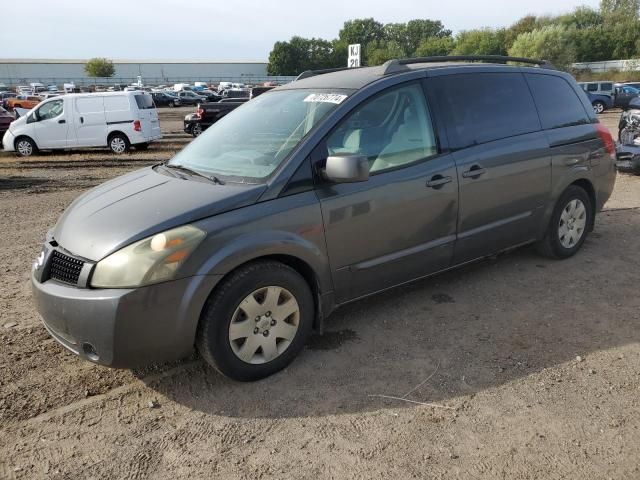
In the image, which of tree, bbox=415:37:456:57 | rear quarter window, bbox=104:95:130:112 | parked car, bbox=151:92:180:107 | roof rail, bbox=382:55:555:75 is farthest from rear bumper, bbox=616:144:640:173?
tree, bbox=415:37:456:57

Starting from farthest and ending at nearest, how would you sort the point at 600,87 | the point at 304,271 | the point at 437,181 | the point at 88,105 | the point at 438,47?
the point at 438,47
the point at 600,87
the point at 88,105
the point at 437,181
the point at 304,271

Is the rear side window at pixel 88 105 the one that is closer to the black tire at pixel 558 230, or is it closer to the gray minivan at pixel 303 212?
the gray minivan at pixel 303 212

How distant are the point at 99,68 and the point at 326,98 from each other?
10459 cm

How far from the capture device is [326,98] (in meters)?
3.61

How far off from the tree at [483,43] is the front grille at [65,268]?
91006mm

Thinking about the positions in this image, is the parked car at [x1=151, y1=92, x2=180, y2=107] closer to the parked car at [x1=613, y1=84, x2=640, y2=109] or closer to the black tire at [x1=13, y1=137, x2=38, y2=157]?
the black tire at [x1=13, y1=137, x2=38, y2=157]

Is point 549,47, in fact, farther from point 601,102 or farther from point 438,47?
point 438,47

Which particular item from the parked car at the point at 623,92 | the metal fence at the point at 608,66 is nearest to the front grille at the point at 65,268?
the parked car at the point at 623,92

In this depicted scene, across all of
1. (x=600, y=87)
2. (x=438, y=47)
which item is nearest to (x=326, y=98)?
Answer: (x=600, y=87)

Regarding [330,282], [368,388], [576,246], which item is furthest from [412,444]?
[576,246]

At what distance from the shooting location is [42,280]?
10.1 ft

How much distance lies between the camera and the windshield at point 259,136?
3389mm

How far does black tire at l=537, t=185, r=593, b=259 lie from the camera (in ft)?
15.8

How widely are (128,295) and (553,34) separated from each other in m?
75.5
